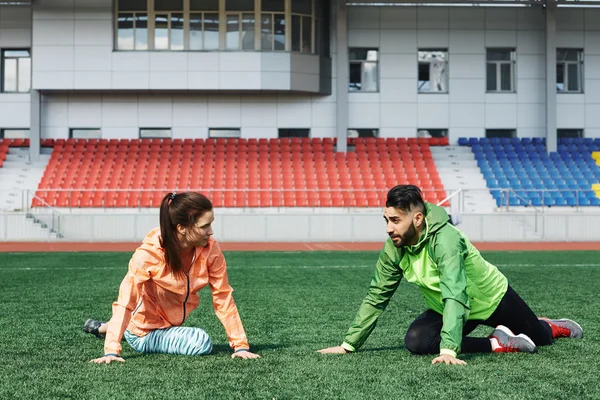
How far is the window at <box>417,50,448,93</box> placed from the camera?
33375 mm

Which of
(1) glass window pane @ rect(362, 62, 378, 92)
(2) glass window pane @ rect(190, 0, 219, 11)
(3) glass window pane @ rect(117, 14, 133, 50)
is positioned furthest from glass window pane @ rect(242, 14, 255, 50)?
(1) glass window pane @ rect(362, 62, 378, 92)

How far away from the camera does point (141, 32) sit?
31031mm

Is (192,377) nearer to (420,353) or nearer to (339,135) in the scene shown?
(420,353)

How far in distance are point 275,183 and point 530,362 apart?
2347 centimetres

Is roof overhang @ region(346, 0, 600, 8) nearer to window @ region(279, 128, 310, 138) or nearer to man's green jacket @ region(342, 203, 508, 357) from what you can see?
window @ region(279, 128, 310, 138)

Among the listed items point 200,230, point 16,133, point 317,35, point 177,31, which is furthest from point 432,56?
point 200,230

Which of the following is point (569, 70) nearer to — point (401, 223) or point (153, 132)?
point (153, 132)

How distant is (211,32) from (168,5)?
1.87 m

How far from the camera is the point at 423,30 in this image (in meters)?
33.1

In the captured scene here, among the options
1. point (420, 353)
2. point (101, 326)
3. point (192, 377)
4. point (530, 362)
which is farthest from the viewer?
point (101, 326)

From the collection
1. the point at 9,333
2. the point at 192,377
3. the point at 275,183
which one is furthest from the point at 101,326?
the point at 275,183

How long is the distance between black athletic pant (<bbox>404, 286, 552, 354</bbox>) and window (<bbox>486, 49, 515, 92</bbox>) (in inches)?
1126

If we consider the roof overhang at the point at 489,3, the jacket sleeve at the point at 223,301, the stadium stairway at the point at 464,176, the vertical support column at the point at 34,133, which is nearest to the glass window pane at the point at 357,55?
the roof overhang at the point at 489,3

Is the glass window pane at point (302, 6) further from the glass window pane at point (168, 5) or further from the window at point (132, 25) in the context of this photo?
the window at point (132, 25)
